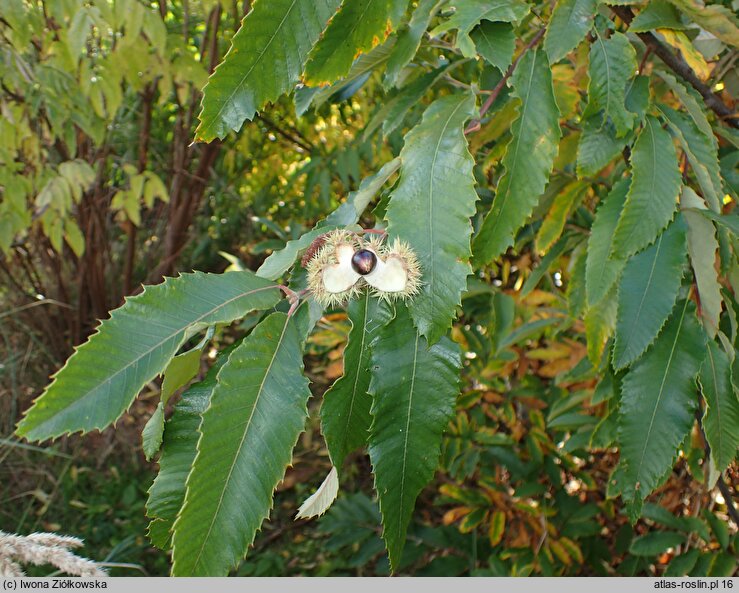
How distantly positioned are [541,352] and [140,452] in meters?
1.69

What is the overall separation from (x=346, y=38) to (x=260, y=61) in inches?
2.5

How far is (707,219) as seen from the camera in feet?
2.30

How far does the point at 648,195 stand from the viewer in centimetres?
67

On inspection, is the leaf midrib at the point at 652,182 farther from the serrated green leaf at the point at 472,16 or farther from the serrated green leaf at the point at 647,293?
the serrated green leaf at the point at 472,16

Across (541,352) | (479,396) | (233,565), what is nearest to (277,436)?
(233,565)

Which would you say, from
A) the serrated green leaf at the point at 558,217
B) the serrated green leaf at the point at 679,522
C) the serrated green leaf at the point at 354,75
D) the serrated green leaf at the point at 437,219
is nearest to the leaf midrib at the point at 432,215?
the serrated green leaf at the point at 437,219

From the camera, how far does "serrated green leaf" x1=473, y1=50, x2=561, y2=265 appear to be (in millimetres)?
575

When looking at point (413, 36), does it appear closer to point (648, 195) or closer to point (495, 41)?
point (495, 41)

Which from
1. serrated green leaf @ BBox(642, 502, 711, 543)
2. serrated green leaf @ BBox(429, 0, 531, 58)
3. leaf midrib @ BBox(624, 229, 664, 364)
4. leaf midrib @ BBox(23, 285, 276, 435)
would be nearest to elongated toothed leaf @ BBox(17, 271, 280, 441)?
leaf midrib @ BBox(23, 285, 276, 435)

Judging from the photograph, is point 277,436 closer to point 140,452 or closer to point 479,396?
point 479,396

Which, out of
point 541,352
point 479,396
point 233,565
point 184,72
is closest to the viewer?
point 233,565

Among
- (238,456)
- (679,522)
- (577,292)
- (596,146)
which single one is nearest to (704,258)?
(596,146)

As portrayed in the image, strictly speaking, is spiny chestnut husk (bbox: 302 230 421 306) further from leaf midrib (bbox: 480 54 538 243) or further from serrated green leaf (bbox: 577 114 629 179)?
serrated green leaf (bbox: 577 114 629 179)

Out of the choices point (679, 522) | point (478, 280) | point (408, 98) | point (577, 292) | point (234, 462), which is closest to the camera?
point (234, 462)
